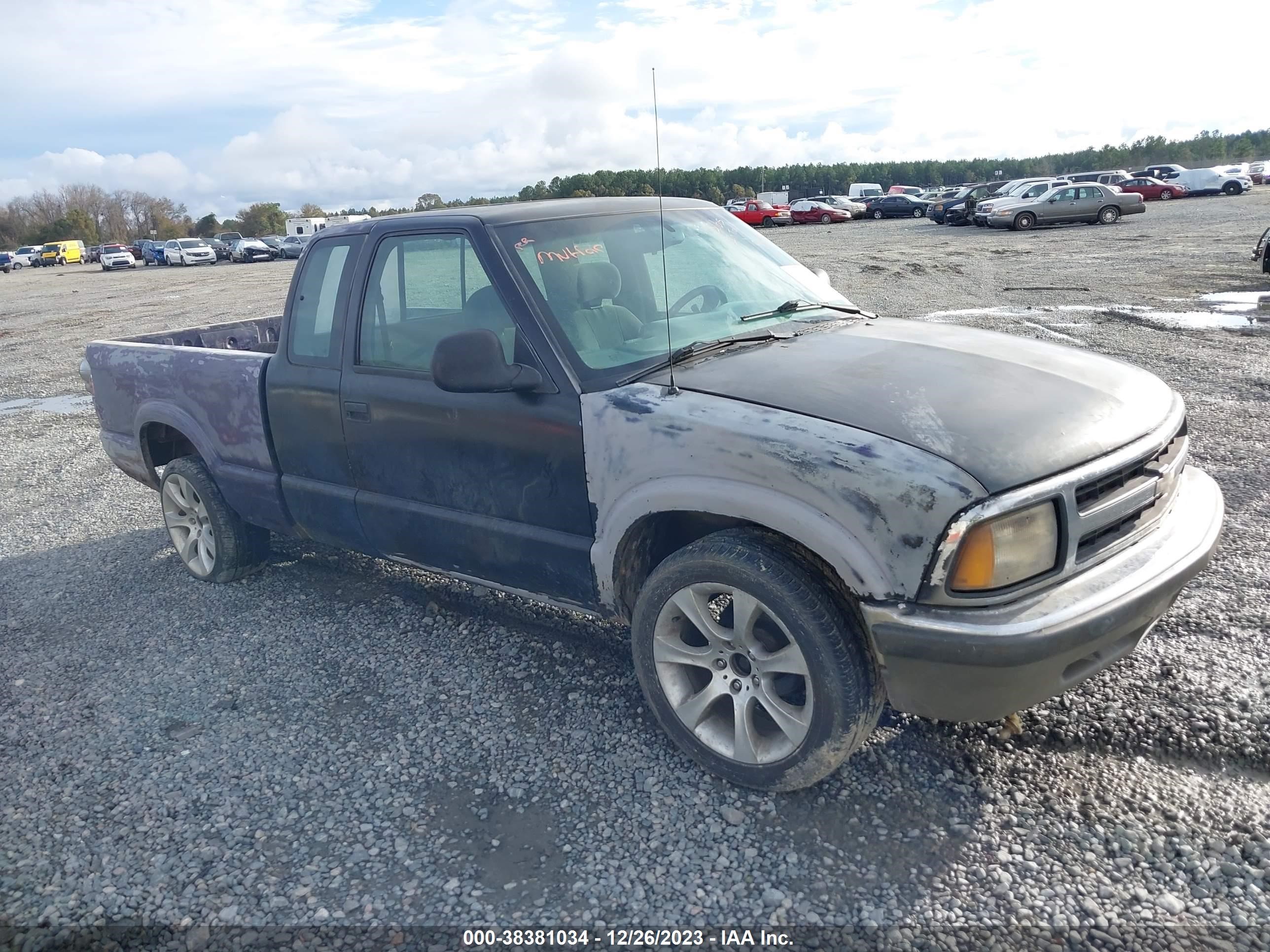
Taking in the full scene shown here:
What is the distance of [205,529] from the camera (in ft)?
16.9

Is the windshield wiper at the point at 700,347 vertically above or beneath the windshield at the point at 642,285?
beneath

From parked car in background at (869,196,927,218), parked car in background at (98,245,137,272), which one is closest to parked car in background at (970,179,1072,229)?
parked car in background at (869,196,927,218)

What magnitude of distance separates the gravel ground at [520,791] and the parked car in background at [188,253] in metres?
49.4

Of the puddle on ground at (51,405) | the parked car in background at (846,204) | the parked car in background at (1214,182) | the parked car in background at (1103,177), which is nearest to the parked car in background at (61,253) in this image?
the parked car in background at (846,204)

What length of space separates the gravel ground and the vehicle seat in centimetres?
139

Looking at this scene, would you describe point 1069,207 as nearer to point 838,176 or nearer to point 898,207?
point 898,207

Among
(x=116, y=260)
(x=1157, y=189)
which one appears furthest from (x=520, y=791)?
(x=116, y=260)

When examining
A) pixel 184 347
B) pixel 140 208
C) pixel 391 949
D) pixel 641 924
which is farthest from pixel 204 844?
pixel 140 208

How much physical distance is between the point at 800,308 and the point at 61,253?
245 ft

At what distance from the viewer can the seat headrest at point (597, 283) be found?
3.56 metres

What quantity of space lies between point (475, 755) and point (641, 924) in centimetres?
104

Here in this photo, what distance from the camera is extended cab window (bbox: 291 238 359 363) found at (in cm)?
418

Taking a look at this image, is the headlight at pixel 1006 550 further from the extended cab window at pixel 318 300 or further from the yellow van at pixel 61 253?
the yellow van at pixel 61 253

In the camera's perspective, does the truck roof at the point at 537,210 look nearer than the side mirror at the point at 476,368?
No
